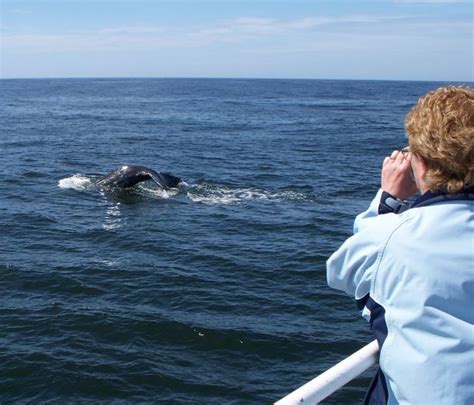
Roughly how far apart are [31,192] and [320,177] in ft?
42.7

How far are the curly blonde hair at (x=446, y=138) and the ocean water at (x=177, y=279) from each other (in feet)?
26.3

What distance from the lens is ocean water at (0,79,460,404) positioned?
11.0 metres

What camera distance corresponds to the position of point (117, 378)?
10789 millimetres

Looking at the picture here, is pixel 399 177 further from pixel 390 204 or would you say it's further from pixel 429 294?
pixel 429 294

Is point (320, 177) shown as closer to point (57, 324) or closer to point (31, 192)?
point (31, 192)

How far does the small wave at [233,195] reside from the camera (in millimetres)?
24094

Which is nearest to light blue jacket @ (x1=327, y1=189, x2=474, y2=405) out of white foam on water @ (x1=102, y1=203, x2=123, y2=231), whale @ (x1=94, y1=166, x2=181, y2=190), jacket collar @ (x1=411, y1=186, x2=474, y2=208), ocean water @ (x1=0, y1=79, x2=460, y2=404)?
jacket collar @ (x1=411, y1=186, x2=474, y2=208)

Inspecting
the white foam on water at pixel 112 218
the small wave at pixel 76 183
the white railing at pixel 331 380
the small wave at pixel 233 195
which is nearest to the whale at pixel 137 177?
the small wave at pixel 233 195

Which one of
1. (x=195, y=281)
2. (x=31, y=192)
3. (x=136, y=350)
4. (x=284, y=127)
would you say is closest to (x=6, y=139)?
(x=31, y=192)

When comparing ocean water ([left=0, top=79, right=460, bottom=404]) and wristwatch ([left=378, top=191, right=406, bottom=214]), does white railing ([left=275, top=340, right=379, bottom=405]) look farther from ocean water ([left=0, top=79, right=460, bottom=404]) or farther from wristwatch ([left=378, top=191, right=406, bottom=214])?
ocean water ([left=0, top=79, right=460, bottom=404])

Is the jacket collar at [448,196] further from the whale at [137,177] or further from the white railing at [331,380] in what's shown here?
the whale at [137,177]

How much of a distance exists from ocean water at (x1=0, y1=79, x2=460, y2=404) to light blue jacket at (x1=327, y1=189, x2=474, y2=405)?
7.70 meters

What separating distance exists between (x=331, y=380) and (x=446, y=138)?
4.35ft

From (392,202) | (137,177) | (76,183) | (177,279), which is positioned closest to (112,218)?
(137,177)
